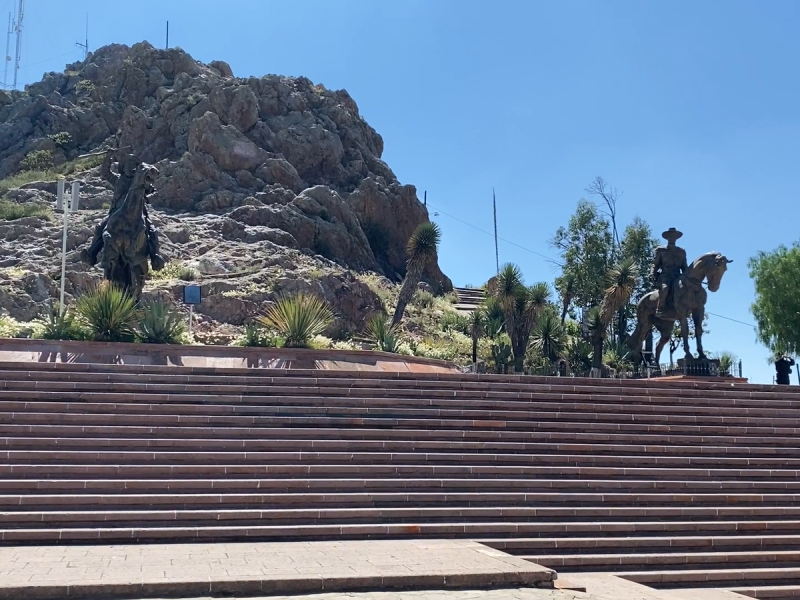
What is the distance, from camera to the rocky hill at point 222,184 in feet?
132

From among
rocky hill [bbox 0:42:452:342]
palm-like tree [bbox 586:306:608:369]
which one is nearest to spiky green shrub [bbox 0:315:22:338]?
rocky hill [bbox 0:42:452:342]

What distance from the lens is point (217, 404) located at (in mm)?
12703

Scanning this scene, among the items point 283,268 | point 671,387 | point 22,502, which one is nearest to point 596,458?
point 671,387

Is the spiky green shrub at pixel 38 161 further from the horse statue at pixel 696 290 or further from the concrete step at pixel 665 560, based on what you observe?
the concrete step at pixel 665 560

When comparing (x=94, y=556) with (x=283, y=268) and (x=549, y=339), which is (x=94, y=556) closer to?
(x=549, y=339)

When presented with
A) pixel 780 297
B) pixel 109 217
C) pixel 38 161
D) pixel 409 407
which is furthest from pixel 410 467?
pixel 38 161

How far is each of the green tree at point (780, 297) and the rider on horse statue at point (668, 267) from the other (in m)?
20.1

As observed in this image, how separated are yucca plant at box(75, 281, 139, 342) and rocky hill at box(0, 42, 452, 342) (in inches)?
748

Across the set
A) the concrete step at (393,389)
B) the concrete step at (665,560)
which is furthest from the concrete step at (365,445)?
the concrete step at (665,560)

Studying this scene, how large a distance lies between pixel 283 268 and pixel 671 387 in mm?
29674

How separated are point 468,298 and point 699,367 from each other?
4026cm

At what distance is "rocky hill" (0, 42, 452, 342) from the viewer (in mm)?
40125

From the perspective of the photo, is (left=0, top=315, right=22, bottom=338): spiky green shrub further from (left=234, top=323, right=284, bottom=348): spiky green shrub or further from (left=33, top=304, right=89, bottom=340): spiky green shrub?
(left=234, top=323, right=284, bottom=348): spiky green shrub

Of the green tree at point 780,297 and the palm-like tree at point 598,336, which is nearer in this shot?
the palm-like tree at point 598,336
